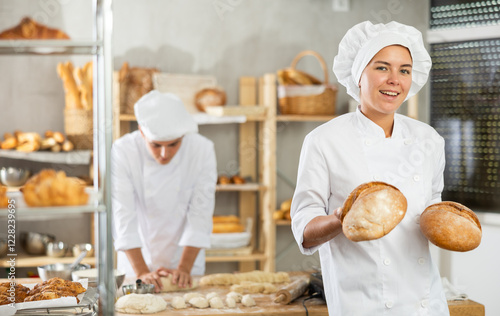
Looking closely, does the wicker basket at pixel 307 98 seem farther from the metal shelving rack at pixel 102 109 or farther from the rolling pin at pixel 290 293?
the metal shelving rack at pixel 102 109

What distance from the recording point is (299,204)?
166cm

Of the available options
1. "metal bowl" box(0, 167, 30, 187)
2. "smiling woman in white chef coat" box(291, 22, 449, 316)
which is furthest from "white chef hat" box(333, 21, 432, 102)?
"metal bowl" box(0, 167, 30, 187)

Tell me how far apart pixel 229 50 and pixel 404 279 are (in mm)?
2719

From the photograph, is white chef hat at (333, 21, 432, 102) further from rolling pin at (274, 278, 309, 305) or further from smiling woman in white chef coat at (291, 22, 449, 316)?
rolling pin at (274, 278, 309, 305)

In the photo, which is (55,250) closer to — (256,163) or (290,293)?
(256,163)

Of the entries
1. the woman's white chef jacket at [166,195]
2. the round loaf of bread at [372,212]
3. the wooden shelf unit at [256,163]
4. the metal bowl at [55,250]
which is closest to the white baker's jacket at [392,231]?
the round loaf of bread at [372,212]

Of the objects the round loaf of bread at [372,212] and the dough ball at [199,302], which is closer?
the round loaf of bread at [372,212]

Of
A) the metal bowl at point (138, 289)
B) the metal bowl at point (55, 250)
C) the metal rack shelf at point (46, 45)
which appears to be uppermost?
the metal rack shelf at point (46, 45)

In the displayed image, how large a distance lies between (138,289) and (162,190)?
2.56 ft

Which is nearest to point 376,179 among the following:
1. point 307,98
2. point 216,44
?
point 307,98

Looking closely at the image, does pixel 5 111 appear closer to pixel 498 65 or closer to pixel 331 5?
pixel 331 5

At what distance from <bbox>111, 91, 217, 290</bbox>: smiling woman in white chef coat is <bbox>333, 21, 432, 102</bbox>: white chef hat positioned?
0.93m

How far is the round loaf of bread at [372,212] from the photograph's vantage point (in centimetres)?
142

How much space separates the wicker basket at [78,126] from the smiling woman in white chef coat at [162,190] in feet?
2.42
